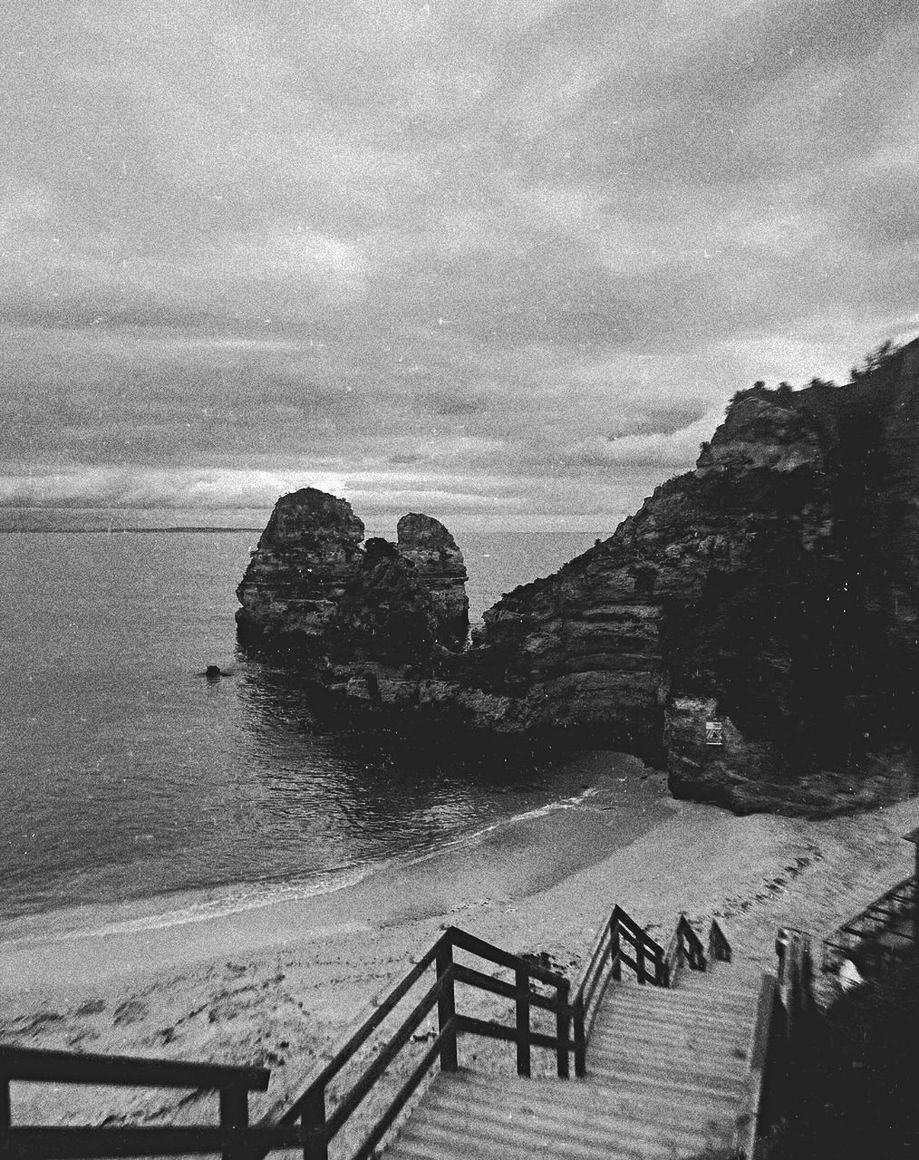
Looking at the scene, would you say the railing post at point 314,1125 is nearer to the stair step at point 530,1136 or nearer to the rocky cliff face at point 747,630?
the stair step at point 530,1136

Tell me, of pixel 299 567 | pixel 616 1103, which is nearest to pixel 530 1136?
pixel 616 1103

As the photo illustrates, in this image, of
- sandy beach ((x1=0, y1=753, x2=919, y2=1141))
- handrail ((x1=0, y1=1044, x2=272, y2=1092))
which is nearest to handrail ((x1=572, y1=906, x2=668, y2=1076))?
sandy beach ((x1=0, y1=753, x2=919, y2=1141))

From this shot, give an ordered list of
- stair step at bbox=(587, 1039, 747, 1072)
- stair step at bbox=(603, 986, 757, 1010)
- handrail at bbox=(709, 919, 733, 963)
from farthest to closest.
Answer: handrail at bbox=(709, 919, 733, 963)
stair step at bbox=(603, 986, 757, 1010)
stair step at bbox=(587, 1039, 747, 1072)

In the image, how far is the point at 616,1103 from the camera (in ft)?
22.2

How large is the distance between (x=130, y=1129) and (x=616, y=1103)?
5.29 metres

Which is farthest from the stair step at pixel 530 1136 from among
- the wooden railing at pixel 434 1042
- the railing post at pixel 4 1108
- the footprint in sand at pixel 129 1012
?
the footprint in sand at pixel 129 1012

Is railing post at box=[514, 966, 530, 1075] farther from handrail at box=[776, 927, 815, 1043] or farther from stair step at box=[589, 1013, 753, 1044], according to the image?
handrail at box=[776, 927, 815, 1043]

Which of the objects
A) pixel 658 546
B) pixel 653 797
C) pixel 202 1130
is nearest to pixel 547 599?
pixel 658 546

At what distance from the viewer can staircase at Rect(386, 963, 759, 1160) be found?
573cm

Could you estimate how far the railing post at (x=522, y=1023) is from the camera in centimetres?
754

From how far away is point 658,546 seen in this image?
146 feet

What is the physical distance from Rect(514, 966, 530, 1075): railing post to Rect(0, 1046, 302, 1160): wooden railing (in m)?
3.82

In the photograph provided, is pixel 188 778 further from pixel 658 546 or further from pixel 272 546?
pixel 272 546

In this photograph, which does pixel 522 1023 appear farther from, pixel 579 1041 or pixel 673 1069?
pixel 673 1069
